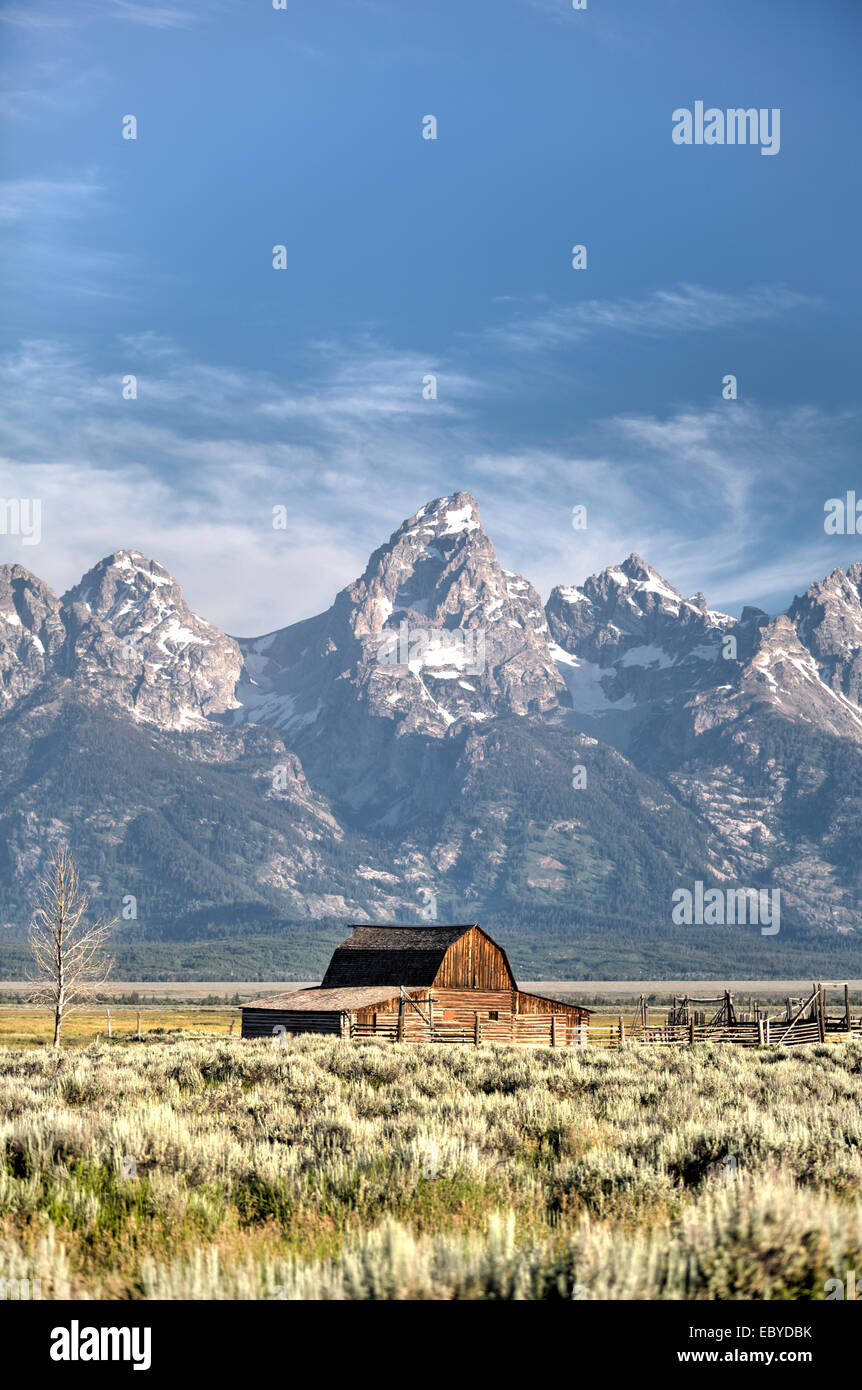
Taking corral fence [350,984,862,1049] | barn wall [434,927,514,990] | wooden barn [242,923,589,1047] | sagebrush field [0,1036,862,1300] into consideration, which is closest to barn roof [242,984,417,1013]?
wooden barn [242,923,589,1047]

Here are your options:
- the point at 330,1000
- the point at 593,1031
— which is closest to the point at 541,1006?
the point at 593,1031

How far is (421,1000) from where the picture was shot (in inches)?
2053

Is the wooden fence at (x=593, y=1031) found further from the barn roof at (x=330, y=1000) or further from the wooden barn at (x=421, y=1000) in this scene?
the barn roof at (x=330, y=1000)

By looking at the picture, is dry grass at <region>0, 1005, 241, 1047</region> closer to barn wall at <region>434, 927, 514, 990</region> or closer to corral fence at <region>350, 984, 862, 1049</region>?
corral fence at <region>350, 984, 862, 1049</region>

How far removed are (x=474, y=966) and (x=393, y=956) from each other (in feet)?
13.3

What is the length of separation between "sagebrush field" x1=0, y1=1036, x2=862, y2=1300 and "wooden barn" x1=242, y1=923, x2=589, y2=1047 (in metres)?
29.6

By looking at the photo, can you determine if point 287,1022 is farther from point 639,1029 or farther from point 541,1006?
point 639,1029

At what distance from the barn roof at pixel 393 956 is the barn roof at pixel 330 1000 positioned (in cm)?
178

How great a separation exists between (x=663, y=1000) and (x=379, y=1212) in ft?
553

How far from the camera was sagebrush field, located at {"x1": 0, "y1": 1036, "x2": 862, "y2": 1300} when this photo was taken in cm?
634
